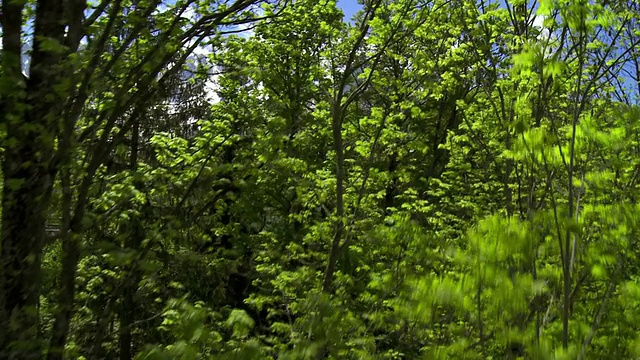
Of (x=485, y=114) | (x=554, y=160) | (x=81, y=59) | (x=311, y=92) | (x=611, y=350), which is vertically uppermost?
(x=311, y=92)

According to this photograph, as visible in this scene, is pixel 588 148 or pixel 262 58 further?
pixel 262 58

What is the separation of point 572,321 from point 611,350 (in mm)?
261

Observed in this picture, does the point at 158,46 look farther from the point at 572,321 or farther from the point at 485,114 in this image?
the point at 485,114

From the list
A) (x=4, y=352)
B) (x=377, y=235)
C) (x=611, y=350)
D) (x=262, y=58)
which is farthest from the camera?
(x=262, y=58)

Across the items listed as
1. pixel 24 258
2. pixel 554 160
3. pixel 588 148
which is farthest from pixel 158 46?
pixel 588 148

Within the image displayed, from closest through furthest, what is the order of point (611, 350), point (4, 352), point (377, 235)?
point (4, 352)
point (611, 350)
point (377, 235)

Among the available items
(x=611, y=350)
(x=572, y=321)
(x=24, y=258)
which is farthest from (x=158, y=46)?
(x=611, y=350)

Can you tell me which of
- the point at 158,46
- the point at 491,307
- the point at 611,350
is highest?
the point at 158,46

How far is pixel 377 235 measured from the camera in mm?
4066

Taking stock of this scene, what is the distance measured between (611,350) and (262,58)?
39.8 feet

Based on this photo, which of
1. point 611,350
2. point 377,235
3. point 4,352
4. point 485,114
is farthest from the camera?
point 485,114

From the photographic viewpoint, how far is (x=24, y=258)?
2.83m

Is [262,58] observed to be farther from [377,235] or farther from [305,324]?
[305,324]

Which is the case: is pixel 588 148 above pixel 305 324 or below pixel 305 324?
above
